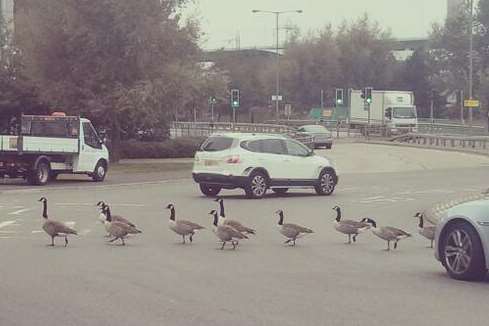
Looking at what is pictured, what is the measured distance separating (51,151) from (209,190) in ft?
22.5

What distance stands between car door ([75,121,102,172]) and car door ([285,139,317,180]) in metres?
8.72

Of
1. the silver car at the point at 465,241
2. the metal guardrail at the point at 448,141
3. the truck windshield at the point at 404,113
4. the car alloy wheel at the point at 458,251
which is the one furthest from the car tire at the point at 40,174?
the truck windshield at the point at 404,113

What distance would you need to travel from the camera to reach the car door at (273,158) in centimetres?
2509

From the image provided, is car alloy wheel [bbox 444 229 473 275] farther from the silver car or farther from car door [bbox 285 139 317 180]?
car door [bbox 285 139 317 180]

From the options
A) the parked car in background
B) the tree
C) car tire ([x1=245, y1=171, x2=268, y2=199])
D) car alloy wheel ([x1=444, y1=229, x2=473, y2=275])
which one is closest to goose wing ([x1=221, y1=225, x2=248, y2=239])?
car alloy wheel ([x1=444, y1=229, x2=473, y2=275])

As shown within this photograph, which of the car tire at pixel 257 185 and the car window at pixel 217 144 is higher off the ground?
the car window at pixel 217 144

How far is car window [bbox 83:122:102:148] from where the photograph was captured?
31.9 m

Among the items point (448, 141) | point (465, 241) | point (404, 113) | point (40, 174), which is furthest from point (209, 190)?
point (404, 113)

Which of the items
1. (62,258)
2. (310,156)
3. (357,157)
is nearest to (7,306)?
(62,258)

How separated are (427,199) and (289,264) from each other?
13.7 metres

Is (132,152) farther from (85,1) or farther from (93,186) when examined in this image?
(93,186)

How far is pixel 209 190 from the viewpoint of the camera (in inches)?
1039

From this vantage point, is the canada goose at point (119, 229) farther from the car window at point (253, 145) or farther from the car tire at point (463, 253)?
the car window at point (253, 145)

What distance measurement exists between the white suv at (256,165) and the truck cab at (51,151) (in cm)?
671
